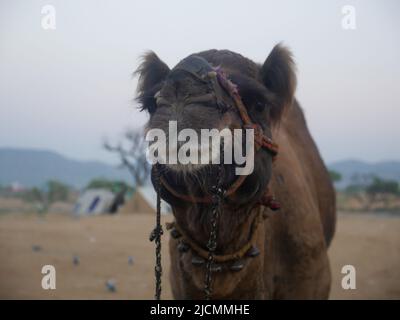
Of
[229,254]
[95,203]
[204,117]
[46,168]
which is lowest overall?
[46,168]

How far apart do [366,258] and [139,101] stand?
916 cm

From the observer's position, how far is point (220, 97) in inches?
84.0

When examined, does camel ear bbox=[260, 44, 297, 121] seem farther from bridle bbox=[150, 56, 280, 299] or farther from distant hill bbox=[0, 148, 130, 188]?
distant hill bbox=[0, 148, 130, 188]

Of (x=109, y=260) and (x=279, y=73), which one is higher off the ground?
(x=279, y=73)

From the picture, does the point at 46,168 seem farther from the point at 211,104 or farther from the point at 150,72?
the point at 211,104

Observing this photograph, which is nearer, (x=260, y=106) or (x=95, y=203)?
(x=260, y=106)

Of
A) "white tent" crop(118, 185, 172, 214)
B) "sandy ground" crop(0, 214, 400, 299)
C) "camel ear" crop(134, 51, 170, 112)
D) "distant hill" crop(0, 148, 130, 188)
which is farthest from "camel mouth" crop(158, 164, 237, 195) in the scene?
"distant hill" crop(0, 148, 130, 188)

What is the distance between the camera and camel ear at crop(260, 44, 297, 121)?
2.60 m

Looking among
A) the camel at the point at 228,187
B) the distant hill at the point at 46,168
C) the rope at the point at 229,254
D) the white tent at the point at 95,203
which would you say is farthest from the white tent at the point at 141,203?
the distant hill at the point at 46,168

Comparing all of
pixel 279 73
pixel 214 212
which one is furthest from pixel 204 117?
pixel 279 73

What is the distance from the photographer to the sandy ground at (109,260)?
7.49 metres

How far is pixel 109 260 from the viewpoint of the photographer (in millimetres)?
10062

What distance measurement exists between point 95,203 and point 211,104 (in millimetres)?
21436
